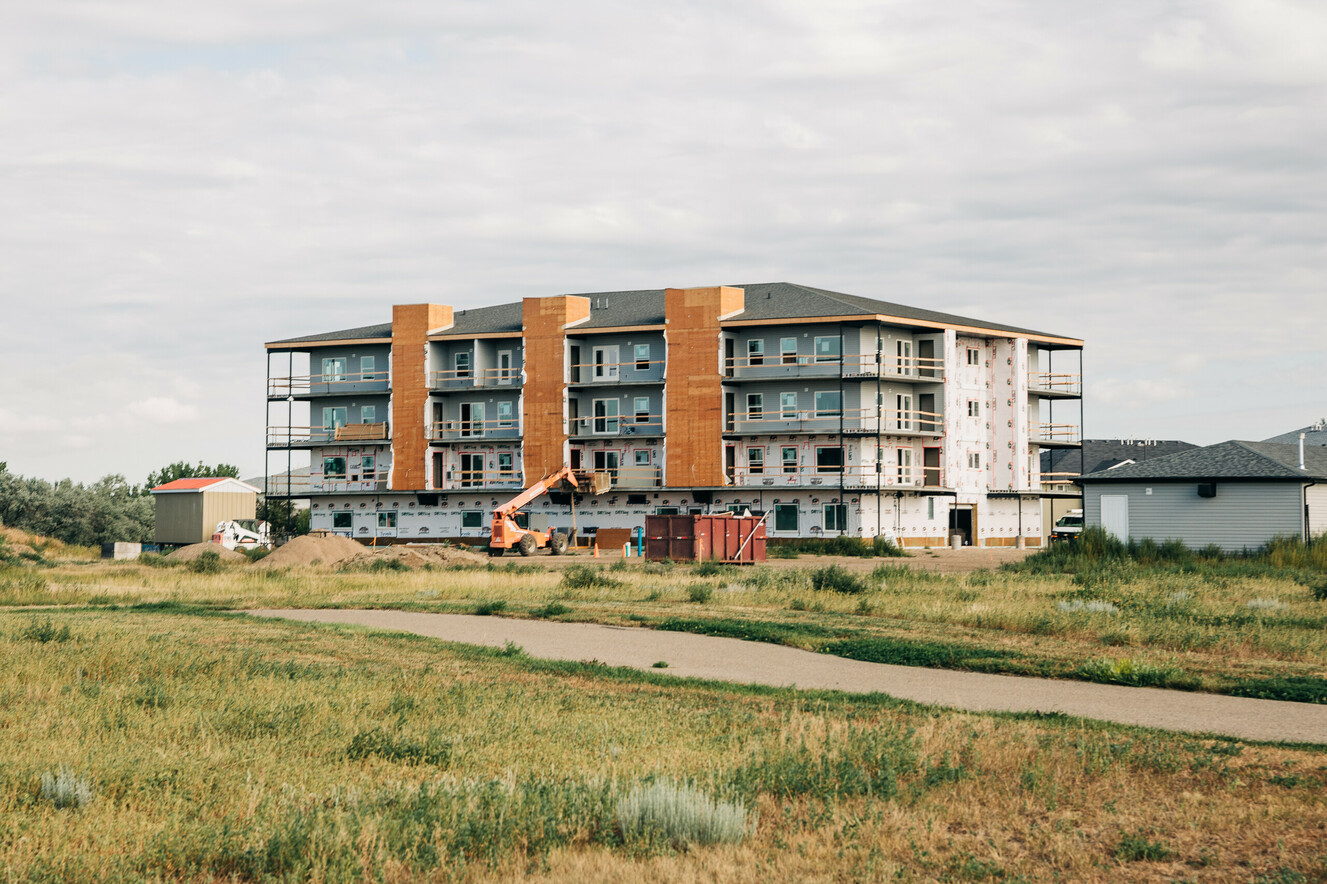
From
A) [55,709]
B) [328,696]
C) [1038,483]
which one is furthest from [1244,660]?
[1038,483]

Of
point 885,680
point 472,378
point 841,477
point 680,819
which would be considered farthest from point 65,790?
point 472,378

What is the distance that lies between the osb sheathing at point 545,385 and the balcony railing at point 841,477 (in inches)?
417

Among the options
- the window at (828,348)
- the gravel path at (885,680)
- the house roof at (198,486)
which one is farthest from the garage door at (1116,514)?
the house roof at (198,486)

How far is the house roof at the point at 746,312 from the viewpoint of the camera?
6850cm

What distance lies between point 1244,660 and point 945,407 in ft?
177

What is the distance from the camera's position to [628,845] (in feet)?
24.0

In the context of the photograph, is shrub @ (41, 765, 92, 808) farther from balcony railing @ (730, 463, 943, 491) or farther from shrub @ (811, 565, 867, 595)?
balcony railing @ (730, 463, 943, 491)

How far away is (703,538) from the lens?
5038cm

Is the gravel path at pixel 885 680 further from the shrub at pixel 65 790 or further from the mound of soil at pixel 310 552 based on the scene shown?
the mound of soil at pixel 310 552

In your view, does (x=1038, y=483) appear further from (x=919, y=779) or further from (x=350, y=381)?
(x=919, y=779)

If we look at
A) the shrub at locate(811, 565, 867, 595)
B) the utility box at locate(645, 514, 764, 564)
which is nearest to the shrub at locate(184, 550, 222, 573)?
the utility box at locate(645, 514, 764, 564)

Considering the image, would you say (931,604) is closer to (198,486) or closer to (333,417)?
(198,486)

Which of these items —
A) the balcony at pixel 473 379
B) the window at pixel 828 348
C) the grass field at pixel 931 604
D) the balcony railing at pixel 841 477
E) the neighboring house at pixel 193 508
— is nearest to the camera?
the grass field at pixel 931 604

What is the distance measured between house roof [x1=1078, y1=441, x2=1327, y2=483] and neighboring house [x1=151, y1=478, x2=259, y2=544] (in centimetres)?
5078
